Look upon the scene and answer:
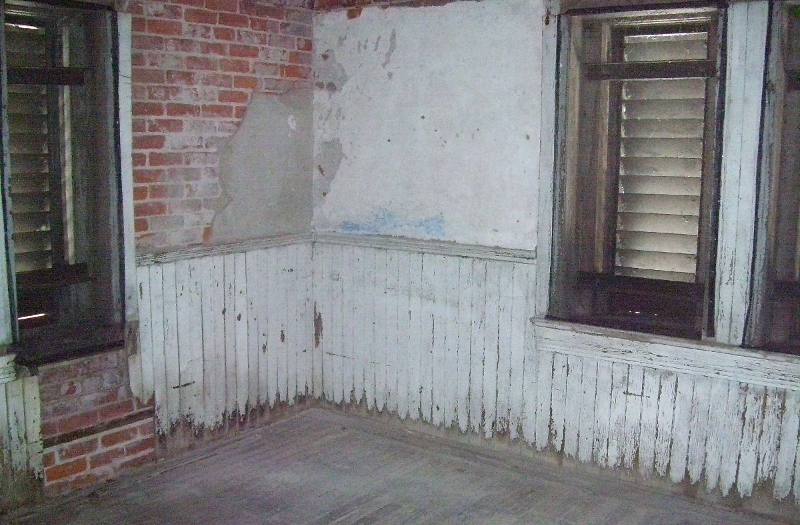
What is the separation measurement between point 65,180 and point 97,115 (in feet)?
1.13

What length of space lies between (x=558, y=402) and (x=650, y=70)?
1721 mm

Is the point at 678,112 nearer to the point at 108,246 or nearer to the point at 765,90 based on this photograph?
the point at 765,90

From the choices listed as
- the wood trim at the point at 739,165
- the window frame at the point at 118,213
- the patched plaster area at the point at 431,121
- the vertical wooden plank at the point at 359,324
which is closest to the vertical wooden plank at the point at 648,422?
the wood trim at the point at 739,165

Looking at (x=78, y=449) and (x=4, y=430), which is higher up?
(x=4, y=430)

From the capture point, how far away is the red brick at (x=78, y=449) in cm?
380

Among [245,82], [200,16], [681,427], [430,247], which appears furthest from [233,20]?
[681,427]

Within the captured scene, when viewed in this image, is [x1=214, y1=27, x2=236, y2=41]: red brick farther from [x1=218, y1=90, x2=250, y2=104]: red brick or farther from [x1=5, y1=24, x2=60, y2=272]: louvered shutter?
[x1=5, y1=24, x2=60, y2=272]: louvered shutter

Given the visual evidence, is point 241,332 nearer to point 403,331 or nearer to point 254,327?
point 254,327

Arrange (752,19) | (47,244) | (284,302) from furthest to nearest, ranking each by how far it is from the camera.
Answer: (284,302)
(47,244)
(752,19)

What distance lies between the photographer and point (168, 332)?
13.8 feet

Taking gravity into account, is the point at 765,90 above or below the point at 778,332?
above

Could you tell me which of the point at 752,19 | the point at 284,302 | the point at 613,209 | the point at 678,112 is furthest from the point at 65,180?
the point at 752,19

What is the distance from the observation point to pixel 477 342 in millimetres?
4465

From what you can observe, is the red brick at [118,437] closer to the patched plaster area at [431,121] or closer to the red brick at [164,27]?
the patched plaster area at [431,121]
